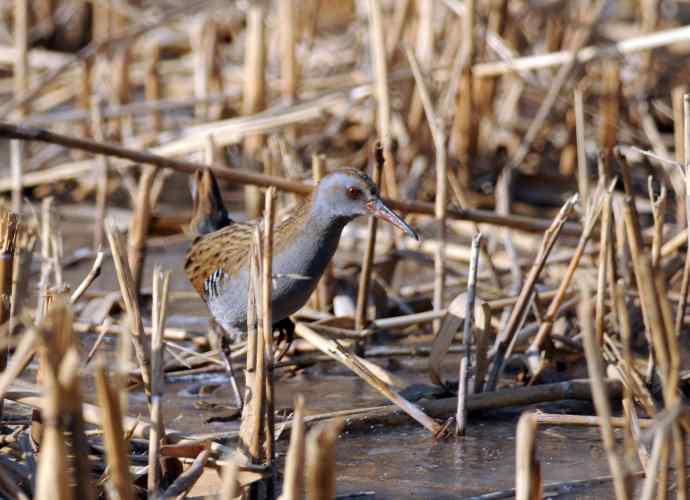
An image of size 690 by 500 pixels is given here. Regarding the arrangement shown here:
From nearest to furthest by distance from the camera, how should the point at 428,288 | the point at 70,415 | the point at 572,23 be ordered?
the point at 70,415
the point at 428,288
the point at 572,23

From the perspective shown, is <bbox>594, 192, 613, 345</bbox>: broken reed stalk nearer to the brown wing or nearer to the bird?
the bird

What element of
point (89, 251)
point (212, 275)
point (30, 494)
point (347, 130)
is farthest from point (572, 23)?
point (30, 494)

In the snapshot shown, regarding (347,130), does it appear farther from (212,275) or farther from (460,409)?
(460,409)

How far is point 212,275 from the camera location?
3.94 m

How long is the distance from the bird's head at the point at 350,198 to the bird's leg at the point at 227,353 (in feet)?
2.28

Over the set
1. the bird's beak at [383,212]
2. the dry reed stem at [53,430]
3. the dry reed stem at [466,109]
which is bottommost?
the dry reed stem at [53,430]

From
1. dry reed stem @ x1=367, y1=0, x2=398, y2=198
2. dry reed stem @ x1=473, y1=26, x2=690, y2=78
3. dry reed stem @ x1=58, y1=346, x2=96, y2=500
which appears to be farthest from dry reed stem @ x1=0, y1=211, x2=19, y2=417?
dry reed stem @ x1=473, y1=26, x2=690, y2=78

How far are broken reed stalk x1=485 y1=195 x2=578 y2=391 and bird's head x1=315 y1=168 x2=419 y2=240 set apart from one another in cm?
42

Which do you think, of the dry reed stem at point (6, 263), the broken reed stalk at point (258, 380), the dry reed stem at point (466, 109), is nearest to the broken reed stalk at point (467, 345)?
the broken reed stalk at point (258, 380)

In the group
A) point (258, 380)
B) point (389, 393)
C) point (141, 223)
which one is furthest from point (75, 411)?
point (141, 223)

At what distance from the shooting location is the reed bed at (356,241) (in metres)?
2.63

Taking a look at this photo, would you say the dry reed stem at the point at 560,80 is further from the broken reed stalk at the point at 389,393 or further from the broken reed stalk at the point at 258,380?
the broken reed stalk at the point at 258,380

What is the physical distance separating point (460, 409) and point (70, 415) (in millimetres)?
1416

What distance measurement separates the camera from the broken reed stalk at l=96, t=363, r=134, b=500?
224 cm
